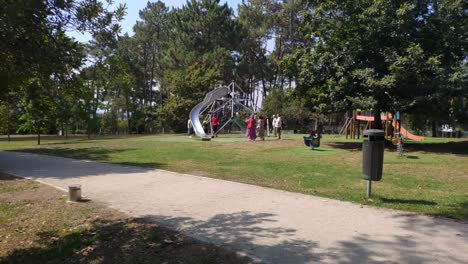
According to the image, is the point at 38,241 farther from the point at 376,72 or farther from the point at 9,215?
the point at 376,72

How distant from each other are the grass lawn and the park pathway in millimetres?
307

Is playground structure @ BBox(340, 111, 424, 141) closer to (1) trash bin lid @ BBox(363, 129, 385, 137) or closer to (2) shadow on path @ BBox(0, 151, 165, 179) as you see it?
(2) shadow on path @ BBox(0, 151, 165, 179)

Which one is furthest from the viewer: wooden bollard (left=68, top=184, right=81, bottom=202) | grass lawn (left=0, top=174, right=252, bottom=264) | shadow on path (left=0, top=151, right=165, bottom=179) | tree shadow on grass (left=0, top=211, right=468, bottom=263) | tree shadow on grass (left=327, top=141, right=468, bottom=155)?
tree shadow on grass (left=327, top=141, right=468, bottom=155)

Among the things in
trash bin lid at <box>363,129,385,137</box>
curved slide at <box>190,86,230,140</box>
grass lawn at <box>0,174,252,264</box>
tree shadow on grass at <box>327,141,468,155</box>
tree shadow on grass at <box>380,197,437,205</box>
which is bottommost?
grass lawn at <box>0,174,252,264</box>

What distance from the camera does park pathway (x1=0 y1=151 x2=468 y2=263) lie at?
483 cm

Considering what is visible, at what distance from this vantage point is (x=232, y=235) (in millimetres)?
5605

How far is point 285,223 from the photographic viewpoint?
6.15 m

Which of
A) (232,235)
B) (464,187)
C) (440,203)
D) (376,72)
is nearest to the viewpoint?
(232,235)

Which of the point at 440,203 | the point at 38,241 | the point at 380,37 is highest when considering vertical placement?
the point at 380,37

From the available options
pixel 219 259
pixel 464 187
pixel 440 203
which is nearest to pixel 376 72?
pixel 464 187

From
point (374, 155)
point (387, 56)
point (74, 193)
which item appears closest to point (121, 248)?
point (74, 193)

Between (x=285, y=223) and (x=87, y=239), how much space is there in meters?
3.00

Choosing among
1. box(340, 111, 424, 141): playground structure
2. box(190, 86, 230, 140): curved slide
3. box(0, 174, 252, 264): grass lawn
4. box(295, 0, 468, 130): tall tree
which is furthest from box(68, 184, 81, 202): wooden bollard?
box(190, 86, 230, 140): curved slide

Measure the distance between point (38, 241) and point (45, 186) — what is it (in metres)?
4.48
